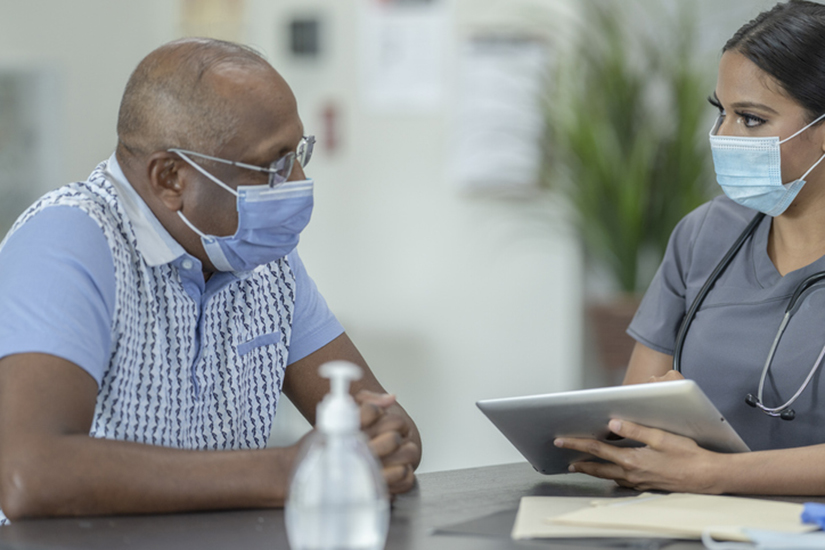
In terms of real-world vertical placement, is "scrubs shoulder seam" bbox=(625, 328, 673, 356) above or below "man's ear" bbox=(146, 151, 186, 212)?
below

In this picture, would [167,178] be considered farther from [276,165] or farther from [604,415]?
[604,415]

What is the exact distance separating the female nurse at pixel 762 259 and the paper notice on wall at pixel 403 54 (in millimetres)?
1981

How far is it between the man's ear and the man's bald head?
2 centimetres

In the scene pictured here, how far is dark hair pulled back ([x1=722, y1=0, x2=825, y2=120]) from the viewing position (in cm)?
162

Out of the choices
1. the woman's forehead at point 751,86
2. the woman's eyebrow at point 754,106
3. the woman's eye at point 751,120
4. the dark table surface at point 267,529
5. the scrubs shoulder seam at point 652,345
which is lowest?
the scrubs shoulder seam at point 652,345

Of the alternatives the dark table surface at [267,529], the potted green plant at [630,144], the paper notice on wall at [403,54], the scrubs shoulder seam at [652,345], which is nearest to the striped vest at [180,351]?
the dark table surface at [267,529]

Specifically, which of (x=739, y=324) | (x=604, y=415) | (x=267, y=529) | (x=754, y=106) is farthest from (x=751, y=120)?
(x=267, y=529)

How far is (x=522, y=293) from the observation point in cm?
352

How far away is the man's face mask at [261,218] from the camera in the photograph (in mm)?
1456

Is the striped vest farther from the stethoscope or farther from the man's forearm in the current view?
the stethoscope

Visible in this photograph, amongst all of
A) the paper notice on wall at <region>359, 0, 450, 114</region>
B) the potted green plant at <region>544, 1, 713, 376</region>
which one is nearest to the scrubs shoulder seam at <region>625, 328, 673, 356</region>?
the potted green plant at <region>544, 1, 713, 376</region>

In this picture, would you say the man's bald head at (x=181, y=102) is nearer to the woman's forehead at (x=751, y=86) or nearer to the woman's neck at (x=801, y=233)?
the woman's forehead at (x=751, y=86)

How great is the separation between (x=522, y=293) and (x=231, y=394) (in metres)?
2.13

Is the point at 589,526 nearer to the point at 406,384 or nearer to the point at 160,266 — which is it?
the point at 160,266
